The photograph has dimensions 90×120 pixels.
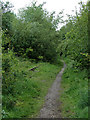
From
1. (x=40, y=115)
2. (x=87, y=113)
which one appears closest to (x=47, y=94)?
(x=40, y=115)

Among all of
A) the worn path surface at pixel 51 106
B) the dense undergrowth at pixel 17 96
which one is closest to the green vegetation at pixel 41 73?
the dense undergrowth at pixel 17 96

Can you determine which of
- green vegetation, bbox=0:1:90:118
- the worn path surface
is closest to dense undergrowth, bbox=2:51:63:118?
green vegetation, bbox=0:1:90:118

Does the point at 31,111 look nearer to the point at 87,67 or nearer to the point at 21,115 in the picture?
the point at 21,115

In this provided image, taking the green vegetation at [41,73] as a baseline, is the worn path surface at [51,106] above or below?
below

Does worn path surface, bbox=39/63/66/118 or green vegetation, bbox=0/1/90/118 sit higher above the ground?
green vegetation, bbox=0/1/90/118

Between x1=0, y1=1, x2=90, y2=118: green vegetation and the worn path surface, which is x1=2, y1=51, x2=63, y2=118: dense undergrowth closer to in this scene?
x1=0, y1=1, x2=90, y2=118: green vegetation

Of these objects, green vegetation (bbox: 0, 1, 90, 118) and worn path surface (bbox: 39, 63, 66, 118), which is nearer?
worn path surface (bbox: 39, 63, 66, 118)

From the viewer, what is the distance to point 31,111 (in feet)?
20.1

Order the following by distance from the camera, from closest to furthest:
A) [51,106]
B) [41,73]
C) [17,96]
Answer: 1. [51,106]
2. [17,96]
3. [41,73]

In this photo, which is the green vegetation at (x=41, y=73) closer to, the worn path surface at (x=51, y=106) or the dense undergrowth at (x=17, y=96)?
the dense undergrowth at (x=17, y=96)

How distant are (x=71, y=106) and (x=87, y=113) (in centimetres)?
159

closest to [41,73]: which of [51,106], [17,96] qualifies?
[17,96]

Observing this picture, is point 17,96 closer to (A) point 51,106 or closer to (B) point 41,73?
(A) point 51,106

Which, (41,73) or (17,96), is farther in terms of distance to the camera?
(41,73)
